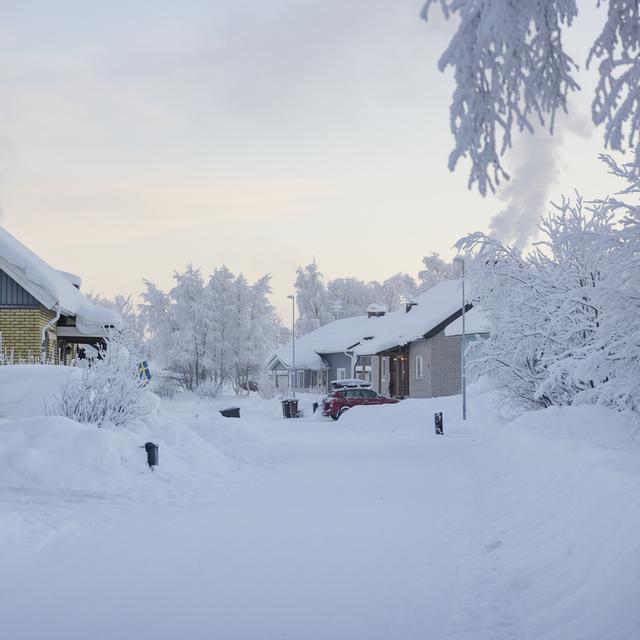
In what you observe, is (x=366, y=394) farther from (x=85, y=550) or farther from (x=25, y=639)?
(x=25, y=639)

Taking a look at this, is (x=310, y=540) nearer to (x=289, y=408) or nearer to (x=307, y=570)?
(x=307, y=570)

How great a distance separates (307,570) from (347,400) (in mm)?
31068

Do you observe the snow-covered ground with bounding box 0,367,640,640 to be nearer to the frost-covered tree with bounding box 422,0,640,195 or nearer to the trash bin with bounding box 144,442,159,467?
the trash bin with bounding box 144,442,159,467

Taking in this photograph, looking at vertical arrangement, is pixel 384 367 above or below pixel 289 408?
above

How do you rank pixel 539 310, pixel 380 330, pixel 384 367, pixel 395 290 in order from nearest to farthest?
pixel 539 310 < pixel 384 367 < pixel 380 330 < pixel 395 290

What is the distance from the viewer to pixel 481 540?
870 cm

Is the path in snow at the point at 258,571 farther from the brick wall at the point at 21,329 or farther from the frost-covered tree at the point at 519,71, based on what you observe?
the brick wall at the point at 21,329

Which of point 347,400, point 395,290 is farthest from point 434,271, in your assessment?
point 347,400

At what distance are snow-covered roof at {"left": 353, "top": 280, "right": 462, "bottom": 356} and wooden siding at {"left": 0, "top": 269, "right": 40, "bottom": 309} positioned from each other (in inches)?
994

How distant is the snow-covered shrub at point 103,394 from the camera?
14.4 meters

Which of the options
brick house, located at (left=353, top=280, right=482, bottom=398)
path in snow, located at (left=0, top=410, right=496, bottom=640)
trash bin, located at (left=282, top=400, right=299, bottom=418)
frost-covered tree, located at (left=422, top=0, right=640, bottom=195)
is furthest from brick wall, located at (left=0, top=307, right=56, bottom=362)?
trash bin, located at (left=282, top=400, right=299, bottom=418)

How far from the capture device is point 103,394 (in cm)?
1466

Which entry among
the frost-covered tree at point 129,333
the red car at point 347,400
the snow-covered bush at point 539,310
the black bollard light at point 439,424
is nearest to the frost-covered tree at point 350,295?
the frost-covered tree at point 129,333

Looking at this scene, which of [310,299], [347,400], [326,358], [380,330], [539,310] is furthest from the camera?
[310,299]
